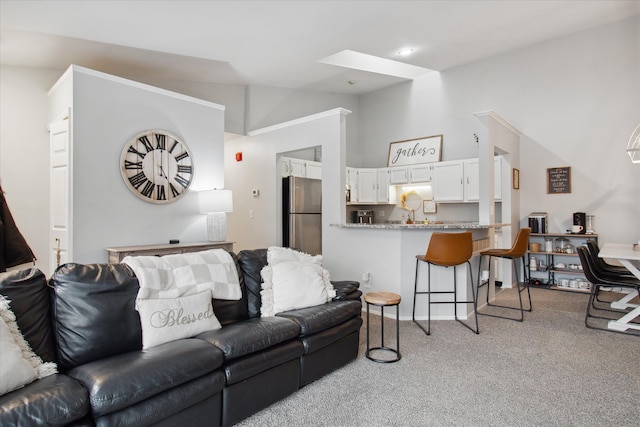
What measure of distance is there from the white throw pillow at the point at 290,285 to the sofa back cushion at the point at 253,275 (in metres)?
0.04

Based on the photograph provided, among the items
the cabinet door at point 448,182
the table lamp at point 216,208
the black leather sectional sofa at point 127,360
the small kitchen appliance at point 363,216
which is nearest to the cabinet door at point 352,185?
the small kitchen appliance at point 363,216

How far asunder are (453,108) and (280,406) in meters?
6.13

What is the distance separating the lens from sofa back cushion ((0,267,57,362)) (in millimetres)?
1680

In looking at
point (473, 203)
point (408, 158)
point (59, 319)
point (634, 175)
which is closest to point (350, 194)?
point (408, 158)

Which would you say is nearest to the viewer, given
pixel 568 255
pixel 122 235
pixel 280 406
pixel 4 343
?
pixel 4 343

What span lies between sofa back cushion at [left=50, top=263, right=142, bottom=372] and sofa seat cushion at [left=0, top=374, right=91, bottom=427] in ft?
0.99

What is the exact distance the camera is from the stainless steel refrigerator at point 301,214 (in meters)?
5.30

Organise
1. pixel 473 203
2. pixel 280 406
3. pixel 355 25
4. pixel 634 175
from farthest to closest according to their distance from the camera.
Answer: pixel 473 203 → pixel 634 175 → pixel 355 25 → pixel 280 406

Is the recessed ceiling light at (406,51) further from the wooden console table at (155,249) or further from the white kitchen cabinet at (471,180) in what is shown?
the wooden console table at (155,249)

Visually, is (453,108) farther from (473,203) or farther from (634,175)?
(634,175)

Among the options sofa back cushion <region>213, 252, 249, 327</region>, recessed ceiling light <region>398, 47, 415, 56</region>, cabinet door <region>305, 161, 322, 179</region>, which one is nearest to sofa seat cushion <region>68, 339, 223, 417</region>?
sofa back cushion <region>213, 252, 249, 327</region>

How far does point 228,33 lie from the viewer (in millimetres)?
4031

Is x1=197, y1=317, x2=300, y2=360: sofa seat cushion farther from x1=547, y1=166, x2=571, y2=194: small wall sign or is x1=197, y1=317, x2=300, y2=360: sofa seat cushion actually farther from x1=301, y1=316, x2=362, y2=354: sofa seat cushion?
x1=547, y1=166, x2=571, y2=194: small wall sign

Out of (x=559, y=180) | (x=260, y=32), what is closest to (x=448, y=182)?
(x=559, y=180)
